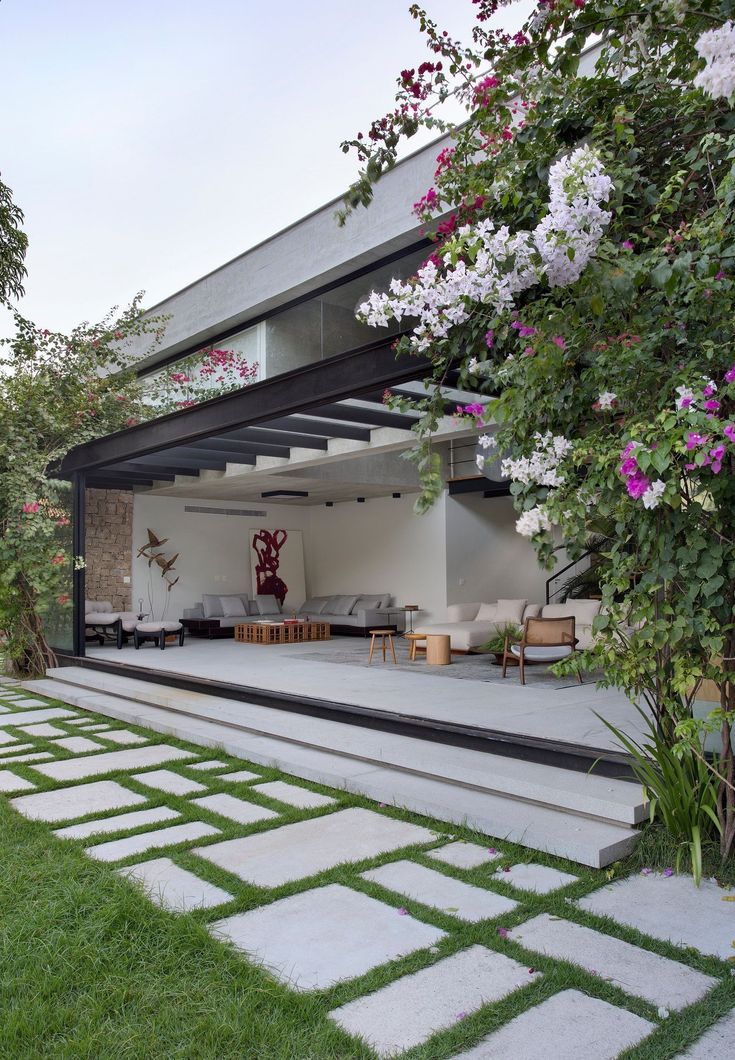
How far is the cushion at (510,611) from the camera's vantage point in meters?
10.5

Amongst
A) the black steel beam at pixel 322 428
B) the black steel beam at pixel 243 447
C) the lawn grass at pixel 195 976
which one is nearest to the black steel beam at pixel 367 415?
the black steel beam at pixel 322 428

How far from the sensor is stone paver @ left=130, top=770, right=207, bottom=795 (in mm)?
4316

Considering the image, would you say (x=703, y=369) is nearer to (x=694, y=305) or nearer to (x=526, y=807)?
(x=694, y=305)

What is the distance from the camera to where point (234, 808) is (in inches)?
156

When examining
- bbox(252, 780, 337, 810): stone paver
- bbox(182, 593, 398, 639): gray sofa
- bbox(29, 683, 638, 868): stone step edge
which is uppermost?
bbox(182, 593, 398, 639): gray sofa

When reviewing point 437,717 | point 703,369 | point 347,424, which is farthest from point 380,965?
point 347,424

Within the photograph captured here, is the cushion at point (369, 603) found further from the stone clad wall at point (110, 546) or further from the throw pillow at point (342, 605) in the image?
the stone clad wall at point (110, 546)

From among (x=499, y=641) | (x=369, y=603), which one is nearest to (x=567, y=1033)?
(x=499, y=641)

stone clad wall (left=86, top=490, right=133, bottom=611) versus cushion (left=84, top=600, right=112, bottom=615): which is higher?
stone clad wall (left=86, top=490, right=133, bottom=611)

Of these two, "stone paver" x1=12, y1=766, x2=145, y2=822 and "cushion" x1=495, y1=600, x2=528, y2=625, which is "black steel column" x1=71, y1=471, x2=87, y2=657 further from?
"cushion" x1=495, y1=600, x2=528, y2=625

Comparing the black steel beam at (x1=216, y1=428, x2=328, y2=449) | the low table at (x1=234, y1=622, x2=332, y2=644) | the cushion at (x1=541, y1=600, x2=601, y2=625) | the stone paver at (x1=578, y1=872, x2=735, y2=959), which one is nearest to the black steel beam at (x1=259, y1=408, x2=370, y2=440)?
the black steel beam at (x1=216, y1=428, x2=328, y2=449)

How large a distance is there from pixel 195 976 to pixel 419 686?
4853 mm

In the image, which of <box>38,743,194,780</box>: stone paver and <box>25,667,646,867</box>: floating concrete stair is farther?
<box>38,743,194,780</box>: stone paver

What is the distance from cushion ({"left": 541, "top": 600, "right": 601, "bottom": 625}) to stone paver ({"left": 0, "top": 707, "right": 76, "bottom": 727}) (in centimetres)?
573
